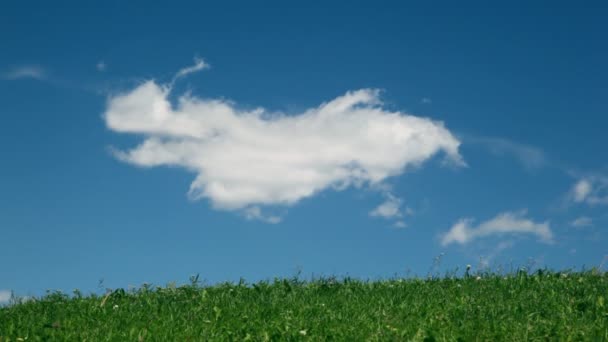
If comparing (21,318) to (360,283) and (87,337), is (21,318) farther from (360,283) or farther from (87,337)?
(360,283)

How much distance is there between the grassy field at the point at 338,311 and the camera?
33.3 ft

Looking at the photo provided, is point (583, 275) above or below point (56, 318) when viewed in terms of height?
above

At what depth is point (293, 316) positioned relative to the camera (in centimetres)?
1140

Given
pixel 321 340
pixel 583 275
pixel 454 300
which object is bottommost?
pixel 321 340

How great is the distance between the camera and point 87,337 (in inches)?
430

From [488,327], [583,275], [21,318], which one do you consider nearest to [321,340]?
[488,327]

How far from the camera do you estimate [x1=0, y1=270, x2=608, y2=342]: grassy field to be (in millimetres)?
10141

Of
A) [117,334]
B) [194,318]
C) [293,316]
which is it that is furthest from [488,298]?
[117,334]

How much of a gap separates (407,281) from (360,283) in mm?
971

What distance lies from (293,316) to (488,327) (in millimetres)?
2908

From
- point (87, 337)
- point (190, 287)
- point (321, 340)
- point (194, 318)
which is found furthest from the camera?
point (190, 287)

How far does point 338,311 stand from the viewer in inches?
463

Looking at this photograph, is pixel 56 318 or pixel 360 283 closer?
pixel 56 318

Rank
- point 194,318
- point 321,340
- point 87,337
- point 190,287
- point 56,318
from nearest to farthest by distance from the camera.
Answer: point 321,340 → point 87,337 → point 194,318 → point 56,318 → point 190,287
